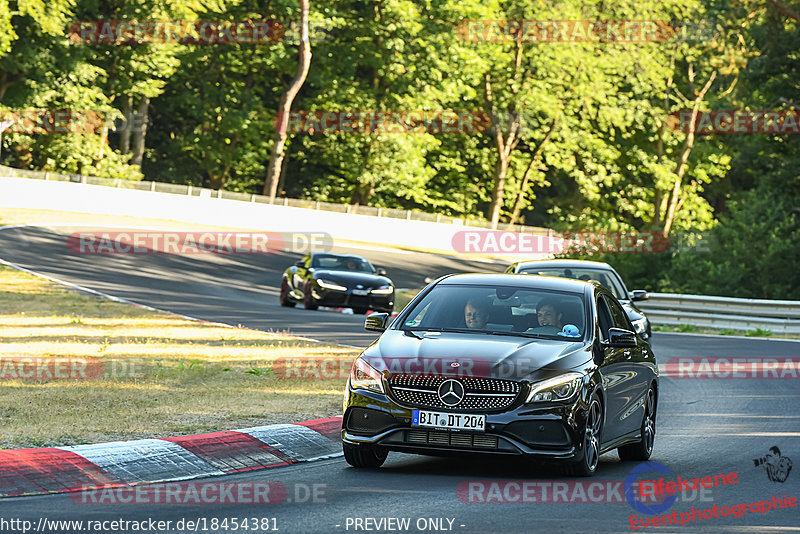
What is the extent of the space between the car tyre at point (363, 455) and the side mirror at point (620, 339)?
198cm

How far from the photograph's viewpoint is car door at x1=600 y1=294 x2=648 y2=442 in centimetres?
980

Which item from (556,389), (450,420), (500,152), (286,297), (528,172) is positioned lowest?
(286,297)

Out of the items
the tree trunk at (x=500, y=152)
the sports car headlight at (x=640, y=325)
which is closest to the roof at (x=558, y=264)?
the sports car headlight at (x=640, y=325)

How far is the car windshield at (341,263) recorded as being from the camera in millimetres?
28922

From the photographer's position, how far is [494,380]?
855 centimetres

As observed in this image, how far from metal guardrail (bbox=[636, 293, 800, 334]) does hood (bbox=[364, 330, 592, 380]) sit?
1955 cm

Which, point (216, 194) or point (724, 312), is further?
point (216, 194)

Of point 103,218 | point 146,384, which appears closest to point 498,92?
point 103,218

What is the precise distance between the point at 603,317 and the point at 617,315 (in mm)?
648

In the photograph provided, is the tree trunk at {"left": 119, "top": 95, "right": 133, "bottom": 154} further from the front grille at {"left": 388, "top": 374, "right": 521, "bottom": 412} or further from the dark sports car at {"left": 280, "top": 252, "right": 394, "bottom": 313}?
the front grille at {"left": 388, "top": 374, "right": 521, "bottom": 412}

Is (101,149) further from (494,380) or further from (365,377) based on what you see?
(494,380)

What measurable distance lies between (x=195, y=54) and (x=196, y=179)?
317 inches

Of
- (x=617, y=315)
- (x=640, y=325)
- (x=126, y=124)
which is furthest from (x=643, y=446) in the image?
(x=126, y=124)

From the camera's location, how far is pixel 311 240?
177 feet
